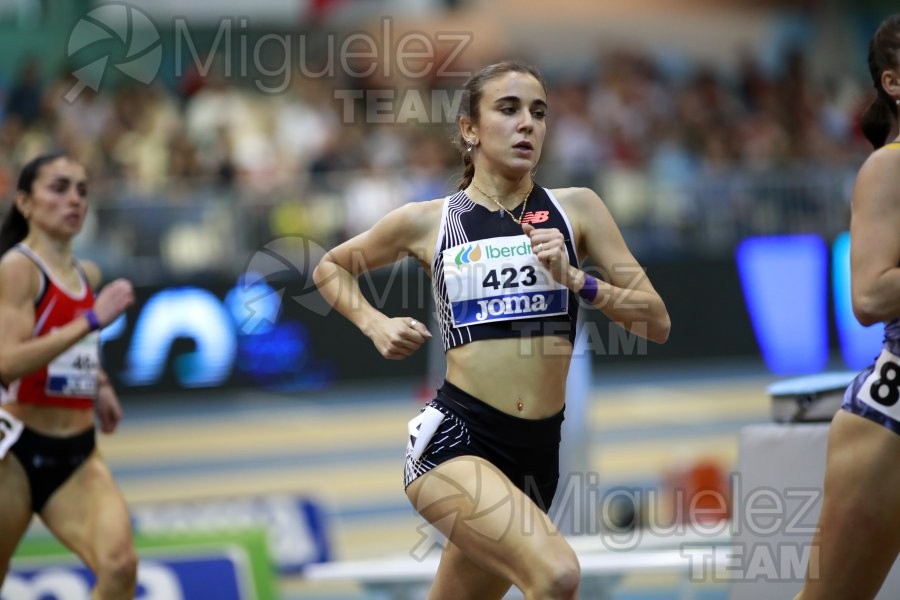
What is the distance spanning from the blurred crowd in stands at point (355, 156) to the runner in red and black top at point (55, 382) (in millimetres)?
6535

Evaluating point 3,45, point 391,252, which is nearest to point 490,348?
point 391,252

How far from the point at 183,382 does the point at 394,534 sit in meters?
3.11

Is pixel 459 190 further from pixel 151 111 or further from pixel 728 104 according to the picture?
pixel 728 104

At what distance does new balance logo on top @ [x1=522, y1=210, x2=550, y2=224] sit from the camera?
410 centimetres

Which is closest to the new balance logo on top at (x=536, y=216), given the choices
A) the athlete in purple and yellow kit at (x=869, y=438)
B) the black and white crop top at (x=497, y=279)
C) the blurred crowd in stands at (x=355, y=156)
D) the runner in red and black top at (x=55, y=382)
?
the black and white crop top at (x=497, y=279)

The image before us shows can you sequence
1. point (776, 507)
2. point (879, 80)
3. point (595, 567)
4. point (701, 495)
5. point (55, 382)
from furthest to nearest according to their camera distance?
point (701, 495)
point (595, 567)
point (55, 382)
point (776, 507)
point (879, 80)

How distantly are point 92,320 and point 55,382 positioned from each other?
1.45ft

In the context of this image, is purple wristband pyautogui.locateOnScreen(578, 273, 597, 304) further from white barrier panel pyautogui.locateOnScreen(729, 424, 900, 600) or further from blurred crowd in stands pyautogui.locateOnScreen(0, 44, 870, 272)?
blurred crowd in stands pyautogui.locateOnScreen(0, 44, 870, 272)

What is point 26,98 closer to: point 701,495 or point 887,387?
point 701,495

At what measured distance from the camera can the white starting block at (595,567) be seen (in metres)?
6.04

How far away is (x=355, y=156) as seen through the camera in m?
13.6

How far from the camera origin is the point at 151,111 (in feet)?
44.7

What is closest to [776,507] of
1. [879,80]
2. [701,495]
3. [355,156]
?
[879,80]

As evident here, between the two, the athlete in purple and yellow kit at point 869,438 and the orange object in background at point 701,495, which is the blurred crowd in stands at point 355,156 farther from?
the athlete in purple and yellow kit at point 869,438
